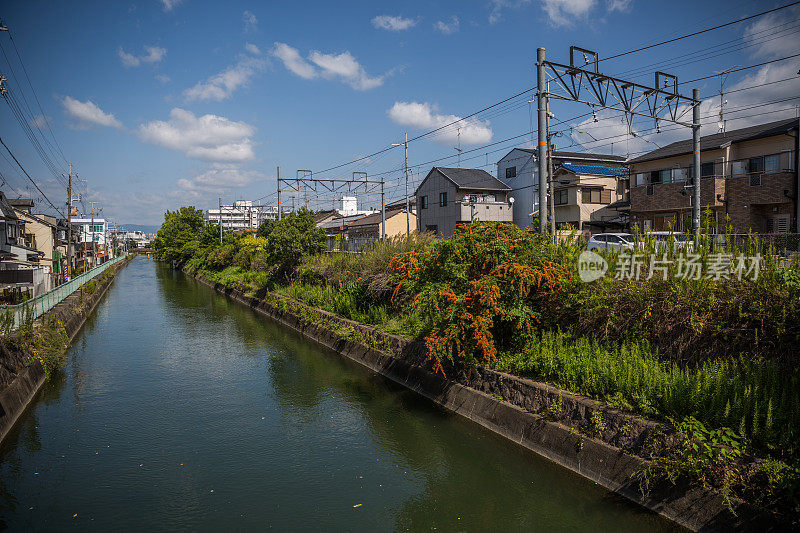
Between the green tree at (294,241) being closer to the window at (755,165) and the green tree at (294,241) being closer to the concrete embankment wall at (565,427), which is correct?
the concrete embankment wall at (565,427)

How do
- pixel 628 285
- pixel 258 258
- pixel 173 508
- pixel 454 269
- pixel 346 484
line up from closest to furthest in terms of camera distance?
pixel 173 508 → pixel 346 484 → pixel 628 285 → pixel 454 269 → pixel 258 258

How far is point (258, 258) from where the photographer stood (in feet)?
114

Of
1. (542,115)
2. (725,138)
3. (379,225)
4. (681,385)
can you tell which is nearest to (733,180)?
(725,138)

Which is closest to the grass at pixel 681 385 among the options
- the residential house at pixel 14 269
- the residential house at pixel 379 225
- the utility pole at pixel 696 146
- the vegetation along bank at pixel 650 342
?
A: the vegetation along bank at pixel 650 342

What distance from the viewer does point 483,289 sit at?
9.12 metres

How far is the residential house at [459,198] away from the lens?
130 ft

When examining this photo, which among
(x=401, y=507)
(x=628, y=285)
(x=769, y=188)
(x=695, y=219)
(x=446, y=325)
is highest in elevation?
(x=769, y=188)

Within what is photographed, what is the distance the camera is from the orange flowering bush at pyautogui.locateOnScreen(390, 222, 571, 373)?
9125 mm

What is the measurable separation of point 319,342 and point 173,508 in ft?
36.8

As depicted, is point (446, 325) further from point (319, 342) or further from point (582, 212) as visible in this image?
point (582, 212)

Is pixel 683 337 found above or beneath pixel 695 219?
beneath

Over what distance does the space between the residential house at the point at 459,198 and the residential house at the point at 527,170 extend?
98 cm

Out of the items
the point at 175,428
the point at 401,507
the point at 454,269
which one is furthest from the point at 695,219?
the point at 175,428

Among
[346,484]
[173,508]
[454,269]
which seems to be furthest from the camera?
[454,269]
